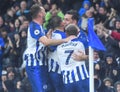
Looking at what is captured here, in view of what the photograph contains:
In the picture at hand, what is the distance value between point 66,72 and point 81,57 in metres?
0.51

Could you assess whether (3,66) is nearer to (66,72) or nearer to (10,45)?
(10,45)

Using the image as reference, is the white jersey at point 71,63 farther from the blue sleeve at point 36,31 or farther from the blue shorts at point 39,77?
the blue shorts at point 39,77

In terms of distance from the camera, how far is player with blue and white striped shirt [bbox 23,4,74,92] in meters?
14.1

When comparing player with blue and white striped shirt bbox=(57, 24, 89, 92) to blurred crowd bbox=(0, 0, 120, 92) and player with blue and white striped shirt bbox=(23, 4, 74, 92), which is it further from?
blurred crowd bbox=(0, 0, 120, 92)

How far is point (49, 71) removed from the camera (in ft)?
47.8

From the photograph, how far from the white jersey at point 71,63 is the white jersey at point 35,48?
0.53 meters

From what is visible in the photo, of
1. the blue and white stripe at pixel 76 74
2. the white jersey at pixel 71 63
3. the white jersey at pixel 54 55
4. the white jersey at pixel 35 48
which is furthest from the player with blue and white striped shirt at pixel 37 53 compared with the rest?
the blue and white stripe at pixel 76 74

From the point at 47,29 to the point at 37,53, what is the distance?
2.54 m

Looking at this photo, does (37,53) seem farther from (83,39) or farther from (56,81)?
(83,39)

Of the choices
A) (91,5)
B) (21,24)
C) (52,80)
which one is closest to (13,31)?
(21,24)

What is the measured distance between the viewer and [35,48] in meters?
14.3

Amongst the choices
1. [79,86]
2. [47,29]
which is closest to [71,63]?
[79,86]

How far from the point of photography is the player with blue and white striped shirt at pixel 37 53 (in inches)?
555

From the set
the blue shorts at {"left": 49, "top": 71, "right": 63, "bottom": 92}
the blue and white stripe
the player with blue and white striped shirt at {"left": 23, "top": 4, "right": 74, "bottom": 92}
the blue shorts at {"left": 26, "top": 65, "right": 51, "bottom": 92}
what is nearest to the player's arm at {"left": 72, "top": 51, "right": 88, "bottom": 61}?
the blue and white stripe
